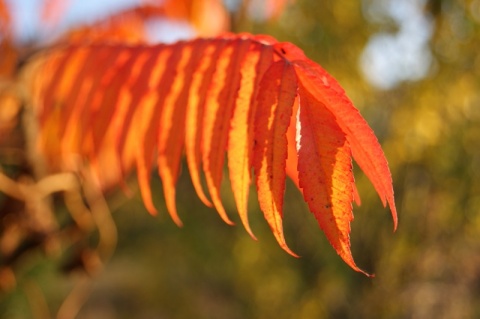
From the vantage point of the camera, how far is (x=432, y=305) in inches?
125

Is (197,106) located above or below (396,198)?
above

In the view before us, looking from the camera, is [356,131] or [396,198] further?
[396,198]

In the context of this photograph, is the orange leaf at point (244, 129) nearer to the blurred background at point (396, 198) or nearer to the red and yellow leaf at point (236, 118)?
the red and yellow leaf at point (236, 118)

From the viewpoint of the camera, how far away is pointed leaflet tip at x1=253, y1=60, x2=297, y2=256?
1.71ft

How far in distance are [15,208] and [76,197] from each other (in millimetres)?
128

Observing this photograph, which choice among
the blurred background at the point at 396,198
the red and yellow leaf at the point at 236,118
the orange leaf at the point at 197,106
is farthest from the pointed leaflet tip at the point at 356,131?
the blurred background at the point at 396,198

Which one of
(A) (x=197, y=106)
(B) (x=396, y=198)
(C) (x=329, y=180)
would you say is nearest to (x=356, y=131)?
(C) (x=329, y=180)

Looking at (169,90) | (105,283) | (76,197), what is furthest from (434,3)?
Result: (105,283)

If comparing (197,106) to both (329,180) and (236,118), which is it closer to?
(236,118)

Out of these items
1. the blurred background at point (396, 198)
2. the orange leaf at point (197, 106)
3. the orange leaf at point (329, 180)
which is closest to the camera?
the orange leaf at point (329, 180)

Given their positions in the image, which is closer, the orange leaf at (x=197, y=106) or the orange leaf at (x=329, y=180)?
the orange leaf at (x=329, y=180)

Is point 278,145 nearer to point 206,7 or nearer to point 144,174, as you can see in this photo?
point 144,174

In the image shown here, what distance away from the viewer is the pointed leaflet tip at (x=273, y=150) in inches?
20.5

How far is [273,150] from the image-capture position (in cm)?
53
